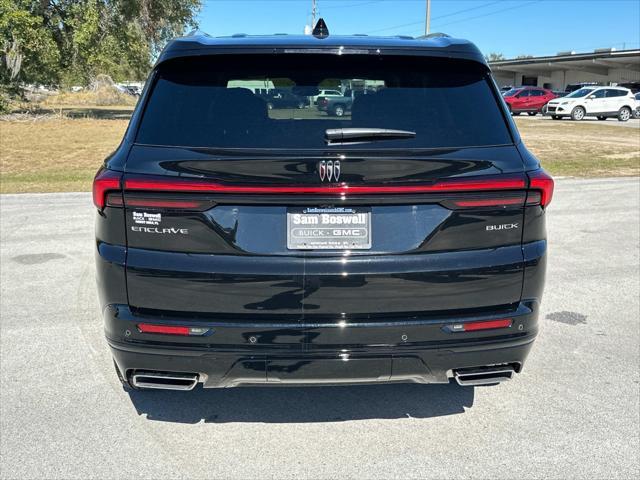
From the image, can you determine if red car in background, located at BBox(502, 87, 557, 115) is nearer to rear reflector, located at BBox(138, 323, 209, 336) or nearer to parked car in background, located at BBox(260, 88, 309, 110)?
parked car in background, located at BBox(260, 88, 309, 110)

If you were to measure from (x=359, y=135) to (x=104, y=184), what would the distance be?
117 centimetres

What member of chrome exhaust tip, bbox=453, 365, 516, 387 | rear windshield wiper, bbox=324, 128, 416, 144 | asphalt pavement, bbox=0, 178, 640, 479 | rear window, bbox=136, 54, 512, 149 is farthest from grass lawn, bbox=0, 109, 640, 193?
chrome exhaust tip, bbox=453, 365, 516, 387

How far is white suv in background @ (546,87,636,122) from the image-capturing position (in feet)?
115

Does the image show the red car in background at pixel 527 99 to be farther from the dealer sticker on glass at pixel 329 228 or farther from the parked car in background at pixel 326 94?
the dealer sticker on glass at pixel 329 228

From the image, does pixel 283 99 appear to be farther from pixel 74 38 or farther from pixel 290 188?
pixel 74 38

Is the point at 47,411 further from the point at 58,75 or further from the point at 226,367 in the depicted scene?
the point at 58,75

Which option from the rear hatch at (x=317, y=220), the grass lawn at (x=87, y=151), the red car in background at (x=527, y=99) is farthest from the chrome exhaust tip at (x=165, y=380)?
the red car in background at (x=527, y=99)

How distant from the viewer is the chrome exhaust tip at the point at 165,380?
9.16 feet

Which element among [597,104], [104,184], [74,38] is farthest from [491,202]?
[597,104]

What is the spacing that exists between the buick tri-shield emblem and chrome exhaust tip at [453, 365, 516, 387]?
1.10m

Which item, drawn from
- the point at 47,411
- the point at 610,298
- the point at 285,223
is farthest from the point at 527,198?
the point at 610,298

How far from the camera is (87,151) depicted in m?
17.5

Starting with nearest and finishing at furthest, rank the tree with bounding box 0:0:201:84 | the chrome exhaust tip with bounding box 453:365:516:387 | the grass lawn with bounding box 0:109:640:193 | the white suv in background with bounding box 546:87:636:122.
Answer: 1. the chrome exhaust tip with bounding box 453:365:516:387
2. the grass lawn with bounding box 0:109:640:193
3. the tree with bounding box 0:0:201:84
4. the white suv in background with bounding box 546:87:636:122

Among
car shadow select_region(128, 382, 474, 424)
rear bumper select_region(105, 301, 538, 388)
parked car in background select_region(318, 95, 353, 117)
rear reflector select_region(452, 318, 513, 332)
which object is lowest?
car shadow select_region(128, 382, 474, 424)
